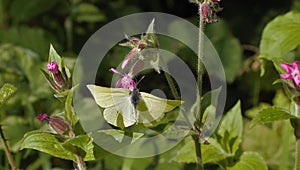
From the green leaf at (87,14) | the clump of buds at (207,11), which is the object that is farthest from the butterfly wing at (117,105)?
the green leaf at (87,14)

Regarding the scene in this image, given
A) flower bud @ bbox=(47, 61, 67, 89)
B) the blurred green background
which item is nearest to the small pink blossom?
flower bud @ bbox=(47, 61, 67, 89)

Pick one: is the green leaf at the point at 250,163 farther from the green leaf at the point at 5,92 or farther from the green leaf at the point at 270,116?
the green leaf at the point at 5,92

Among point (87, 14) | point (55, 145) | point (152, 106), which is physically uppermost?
point (87, 14)

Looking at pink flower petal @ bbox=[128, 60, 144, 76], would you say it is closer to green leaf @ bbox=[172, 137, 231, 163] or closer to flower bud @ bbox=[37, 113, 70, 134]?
flower bud @ bbox=[37, 113, 70, 134]

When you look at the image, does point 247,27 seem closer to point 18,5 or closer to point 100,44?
point 100,44

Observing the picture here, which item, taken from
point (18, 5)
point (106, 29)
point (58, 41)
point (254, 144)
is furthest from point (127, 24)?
point (254, 144)

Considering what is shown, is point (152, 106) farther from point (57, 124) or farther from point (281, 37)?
point (281, 37)

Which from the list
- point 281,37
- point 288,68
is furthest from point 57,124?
point 281,37
